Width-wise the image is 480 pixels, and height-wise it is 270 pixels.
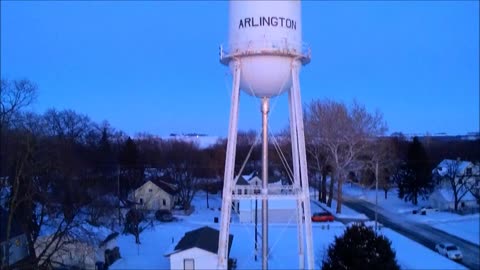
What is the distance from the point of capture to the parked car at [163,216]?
34.4 metres

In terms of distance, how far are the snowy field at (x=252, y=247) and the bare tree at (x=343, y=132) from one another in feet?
20.2

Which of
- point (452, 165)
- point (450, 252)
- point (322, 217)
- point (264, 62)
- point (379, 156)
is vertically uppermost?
point (264, 62)

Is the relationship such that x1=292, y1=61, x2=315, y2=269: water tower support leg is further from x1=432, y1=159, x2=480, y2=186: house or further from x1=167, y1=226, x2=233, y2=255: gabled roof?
x1=432, y1=159, x2=480, y2=186: house

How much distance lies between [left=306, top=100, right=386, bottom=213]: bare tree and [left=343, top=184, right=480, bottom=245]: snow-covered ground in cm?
575

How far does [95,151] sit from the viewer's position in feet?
129

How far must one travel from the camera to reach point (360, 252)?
14.6 meters

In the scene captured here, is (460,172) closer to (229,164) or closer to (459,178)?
(459,178)

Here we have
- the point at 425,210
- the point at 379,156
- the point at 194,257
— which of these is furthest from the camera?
the point at 379,156

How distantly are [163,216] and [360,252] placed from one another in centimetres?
2193

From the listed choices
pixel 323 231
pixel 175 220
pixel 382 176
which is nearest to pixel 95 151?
pixel 175 220

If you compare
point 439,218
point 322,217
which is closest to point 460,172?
point 439,218

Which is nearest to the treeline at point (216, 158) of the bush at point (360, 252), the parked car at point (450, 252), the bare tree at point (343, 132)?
the bare tree at point (343, 132)

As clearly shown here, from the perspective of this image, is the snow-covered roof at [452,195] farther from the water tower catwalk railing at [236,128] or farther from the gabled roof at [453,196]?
the water tower catwalk railing at [236,128]

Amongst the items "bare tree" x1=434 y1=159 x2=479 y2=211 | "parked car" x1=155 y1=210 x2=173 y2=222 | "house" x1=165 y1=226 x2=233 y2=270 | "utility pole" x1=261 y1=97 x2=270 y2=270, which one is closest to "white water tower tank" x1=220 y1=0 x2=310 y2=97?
"utility pole" x1=261 y1=97 x2=270 y2=270
